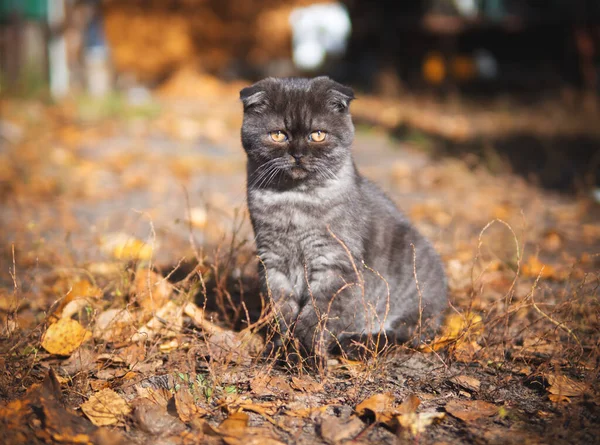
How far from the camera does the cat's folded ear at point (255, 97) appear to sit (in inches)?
108

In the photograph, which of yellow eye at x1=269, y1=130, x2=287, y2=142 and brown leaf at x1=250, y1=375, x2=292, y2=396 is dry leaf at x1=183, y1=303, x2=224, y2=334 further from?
yellow eye at x1=269, y1=130, x2=287, y2=142

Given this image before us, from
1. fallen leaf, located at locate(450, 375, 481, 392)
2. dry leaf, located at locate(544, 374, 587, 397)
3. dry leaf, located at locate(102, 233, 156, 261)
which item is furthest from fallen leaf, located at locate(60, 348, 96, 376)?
dry leaf, located at locate(544, 374, 587, 397)

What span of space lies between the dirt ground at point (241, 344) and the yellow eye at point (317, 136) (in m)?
0.57

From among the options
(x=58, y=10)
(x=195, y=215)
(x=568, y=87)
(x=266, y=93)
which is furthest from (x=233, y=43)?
(x=266, y=93)

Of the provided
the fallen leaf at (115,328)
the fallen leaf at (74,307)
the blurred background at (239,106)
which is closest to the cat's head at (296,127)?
the blurred background at (239,106)

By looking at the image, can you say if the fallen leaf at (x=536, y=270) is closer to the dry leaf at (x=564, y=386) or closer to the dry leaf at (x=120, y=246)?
the dry leaf at (x=564, y=386)

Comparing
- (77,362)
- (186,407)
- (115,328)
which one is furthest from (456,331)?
(77,362)

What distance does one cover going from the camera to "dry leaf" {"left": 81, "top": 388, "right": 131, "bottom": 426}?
2.08 metres

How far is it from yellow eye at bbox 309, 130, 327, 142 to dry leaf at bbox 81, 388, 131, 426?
4.64ft

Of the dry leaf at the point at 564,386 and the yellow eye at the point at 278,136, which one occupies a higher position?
the yellow eye at the point at 278,136

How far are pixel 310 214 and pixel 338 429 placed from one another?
1053 millimetres

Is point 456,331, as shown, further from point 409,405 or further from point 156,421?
point 156,421

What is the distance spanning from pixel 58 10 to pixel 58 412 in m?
Result: 9.52

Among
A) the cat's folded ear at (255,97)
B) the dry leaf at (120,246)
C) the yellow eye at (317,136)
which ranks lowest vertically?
the dry leaf at (120,246)
